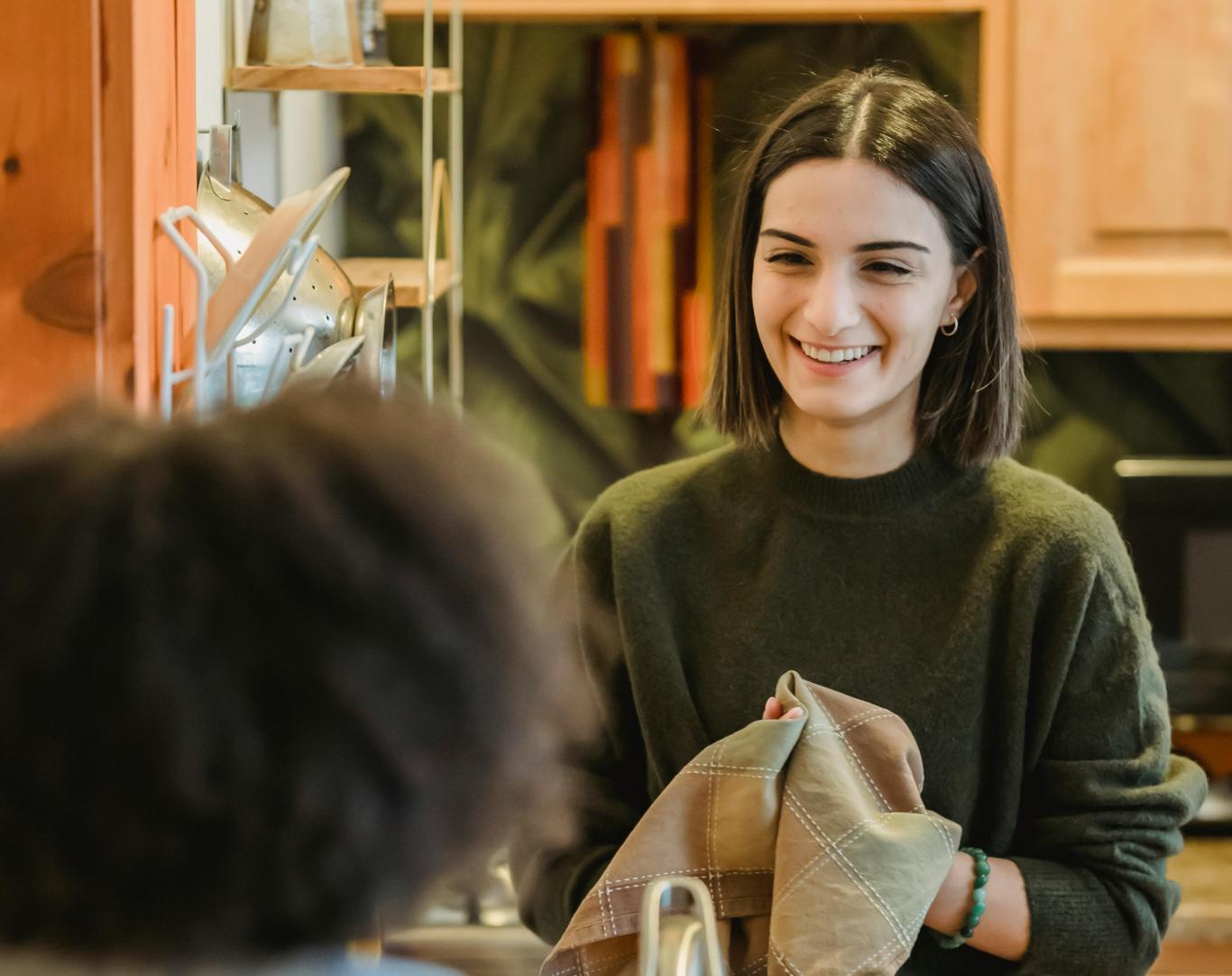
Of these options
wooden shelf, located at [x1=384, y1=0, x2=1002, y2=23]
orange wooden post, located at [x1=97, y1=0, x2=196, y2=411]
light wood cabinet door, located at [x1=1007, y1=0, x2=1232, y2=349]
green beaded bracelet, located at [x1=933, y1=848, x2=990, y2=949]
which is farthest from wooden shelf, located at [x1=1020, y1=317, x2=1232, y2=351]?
orange wooden post, located at [x1=97, y1=0, x2=196, y2=411]

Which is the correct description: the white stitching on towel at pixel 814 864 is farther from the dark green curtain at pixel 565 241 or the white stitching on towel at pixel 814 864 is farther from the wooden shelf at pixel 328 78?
the dark green curtain at pixel 565 241

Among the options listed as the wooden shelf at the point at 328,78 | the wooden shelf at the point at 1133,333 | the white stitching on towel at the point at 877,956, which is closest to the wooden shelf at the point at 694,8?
the wooden shelf at the point at 1133,333

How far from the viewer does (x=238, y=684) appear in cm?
37

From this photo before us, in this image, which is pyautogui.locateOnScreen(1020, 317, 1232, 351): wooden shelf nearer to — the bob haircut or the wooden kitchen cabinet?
the bob haircut

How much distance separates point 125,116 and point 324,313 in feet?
0.91

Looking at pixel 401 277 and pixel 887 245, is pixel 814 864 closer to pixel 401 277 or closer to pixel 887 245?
pixel 887 245

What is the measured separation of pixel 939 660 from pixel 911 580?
0.07m

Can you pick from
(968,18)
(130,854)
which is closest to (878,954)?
(130,854)

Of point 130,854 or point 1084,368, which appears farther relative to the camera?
point 1084,368

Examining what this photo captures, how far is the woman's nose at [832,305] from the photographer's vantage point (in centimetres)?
107

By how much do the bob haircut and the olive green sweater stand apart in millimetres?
38

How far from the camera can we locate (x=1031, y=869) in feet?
3.48

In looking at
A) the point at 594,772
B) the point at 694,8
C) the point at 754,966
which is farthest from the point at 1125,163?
the point at 754,966

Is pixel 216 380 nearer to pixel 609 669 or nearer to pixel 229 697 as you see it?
pixel 609 669
